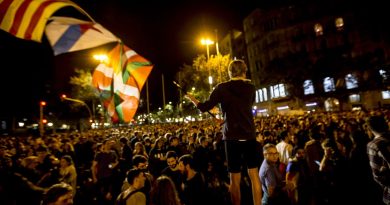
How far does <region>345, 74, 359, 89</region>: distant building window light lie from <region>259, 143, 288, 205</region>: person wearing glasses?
43.4 metres

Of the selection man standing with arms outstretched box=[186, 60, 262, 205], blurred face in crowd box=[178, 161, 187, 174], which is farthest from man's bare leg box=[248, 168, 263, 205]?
blurred face in crowd box=[178, 161, 187, 174]

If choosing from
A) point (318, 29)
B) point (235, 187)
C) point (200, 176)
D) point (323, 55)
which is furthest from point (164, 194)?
point (318, 29)

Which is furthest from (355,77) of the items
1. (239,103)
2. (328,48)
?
(239,103)

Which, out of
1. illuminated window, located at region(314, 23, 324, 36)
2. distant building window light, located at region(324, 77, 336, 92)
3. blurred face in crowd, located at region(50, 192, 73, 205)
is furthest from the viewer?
illuminated window, located at region(314, 23, 324, 36)

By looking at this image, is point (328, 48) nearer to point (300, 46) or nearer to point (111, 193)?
point (300, 46)

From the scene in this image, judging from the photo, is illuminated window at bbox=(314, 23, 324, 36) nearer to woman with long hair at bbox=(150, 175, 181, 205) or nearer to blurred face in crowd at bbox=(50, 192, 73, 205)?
woman with long hair at bbox=(150, 175, 181, 205)

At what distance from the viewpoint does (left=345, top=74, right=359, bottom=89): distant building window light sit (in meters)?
44.0

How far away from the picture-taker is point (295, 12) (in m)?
52.4

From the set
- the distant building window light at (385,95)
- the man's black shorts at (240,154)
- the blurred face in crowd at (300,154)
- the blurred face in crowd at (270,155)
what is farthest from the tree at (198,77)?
the man's black shorts at (240,154)

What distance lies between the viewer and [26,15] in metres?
6.11

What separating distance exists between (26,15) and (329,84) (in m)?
47.2

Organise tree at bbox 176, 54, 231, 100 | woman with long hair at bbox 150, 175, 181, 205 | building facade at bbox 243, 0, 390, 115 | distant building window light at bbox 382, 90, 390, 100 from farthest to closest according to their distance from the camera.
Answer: building facade at bbox 243, 0, 390, 115 < distant building window light at bbox 382, 90, 390, 100 < tree at bbox 176, 54, 231, 100 < woman with long hair at bbox 150, 175, 181, 205

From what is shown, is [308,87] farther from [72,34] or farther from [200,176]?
[200,176]

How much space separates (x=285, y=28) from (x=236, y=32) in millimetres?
14287
